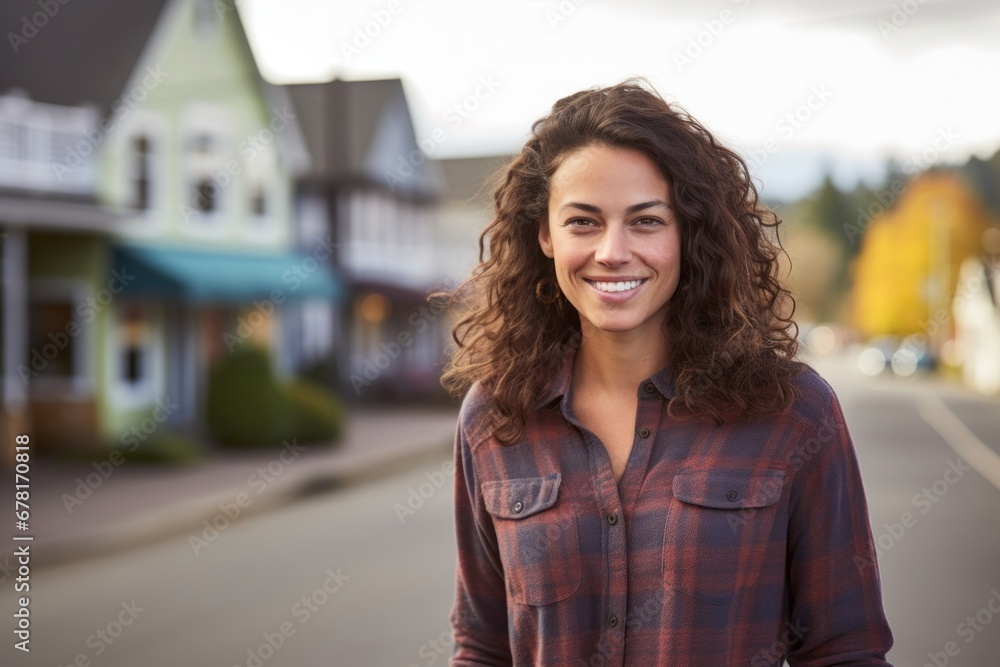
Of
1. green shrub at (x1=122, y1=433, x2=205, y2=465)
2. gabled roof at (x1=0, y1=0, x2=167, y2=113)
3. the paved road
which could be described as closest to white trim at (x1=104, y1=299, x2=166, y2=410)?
green shrub at (x1=122, y1=433, x2=205, y2=465)

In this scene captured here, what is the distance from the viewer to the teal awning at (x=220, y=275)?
17.7 metres

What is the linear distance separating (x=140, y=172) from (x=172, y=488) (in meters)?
7.80

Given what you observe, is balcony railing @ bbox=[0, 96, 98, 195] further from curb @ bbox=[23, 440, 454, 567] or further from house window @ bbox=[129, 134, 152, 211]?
curb @ bbox=[23, 440, 454, 567]

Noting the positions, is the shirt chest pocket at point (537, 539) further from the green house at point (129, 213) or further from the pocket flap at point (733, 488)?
the green house at point (129, 213)

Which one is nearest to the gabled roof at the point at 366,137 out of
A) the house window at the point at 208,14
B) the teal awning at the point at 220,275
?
the teal awning at the point at 220,275

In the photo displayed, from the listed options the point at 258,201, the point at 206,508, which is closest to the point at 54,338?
the point at 258,201

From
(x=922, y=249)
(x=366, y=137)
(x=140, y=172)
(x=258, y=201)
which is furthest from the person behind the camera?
(x=922, y=249)

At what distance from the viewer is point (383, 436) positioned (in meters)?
19.2

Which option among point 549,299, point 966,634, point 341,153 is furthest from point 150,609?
point 341,153

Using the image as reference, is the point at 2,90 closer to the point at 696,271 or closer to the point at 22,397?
the point at 22,397

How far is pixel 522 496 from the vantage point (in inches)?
83.6

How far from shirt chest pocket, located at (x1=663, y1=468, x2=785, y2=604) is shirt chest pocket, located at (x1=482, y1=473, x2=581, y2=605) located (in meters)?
0.19

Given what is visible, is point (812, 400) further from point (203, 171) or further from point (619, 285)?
point (203, 171)

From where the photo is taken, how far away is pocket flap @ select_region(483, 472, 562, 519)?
209 centimetres
